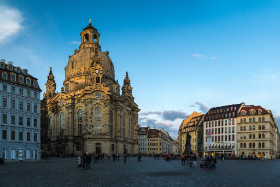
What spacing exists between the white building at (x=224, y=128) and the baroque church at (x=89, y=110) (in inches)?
1222

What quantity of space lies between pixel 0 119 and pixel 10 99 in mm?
4348

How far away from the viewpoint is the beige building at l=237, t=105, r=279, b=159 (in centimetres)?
10431

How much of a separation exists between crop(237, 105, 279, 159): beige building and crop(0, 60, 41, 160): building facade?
7249 cm

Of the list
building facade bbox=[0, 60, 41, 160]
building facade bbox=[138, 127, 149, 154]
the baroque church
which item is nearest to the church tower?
the baroque church

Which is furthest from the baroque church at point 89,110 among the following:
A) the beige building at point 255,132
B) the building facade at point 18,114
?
the beige building at point 255,132

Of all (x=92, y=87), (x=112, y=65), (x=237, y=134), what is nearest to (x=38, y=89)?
(x=92, y=87)

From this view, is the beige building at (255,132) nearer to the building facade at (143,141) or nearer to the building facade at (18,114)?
the building facade at (18,114)

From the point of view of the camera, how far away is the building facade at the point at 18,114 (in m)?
56.5

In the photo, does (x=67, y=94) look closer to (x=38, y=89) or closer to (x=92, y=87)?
(x=92, y=87)

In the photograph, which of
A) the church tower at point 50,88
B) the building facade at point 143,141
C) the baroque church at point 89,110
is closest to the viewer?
the baroque church at point 89,110

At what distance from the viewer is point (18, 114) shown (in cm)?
5909

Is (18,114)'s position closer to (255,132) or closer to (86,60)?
(86,60)

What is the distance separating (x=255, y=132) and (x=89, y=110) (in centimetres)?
5692

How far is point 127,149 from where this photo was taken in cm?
11238
